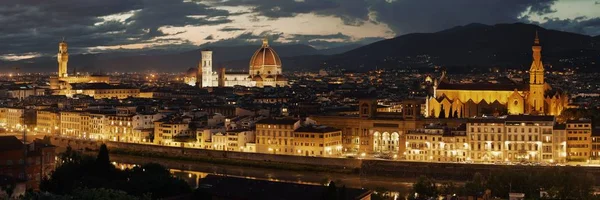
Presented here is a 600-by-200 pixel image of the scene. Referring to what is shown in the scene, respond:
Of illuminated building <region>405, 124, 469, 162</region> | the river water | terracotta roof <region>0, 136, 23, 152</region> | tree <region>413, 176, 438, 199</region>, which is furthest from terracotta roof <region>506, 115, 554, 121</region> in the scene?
terracotta roof <region>0, 136, 23, 152</region>

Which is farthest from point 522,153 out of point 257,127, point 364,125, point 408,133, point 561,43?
point 561,43

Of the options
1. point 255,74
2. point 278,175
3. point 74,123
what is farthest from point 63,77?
point 278,175

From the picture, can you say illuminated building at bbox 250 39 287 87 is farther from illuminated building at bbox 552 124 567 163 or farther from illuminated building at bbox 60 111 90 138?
illuminated building at bbox 552 124 567 163

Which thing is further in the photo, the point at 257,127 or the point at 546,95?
the point at 546,95

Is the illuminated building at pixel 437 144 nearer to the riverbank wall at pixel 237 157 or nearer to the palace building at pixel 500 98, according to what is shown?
the riverbank wall at pixel 237 157

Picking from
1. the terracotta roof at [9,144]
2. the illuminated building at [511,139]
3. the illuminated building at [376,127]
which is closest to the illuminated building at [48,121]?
the illuminated building at [376,127]

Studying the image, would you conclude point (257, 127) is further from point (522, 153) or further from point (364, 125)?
point (522, 153)
